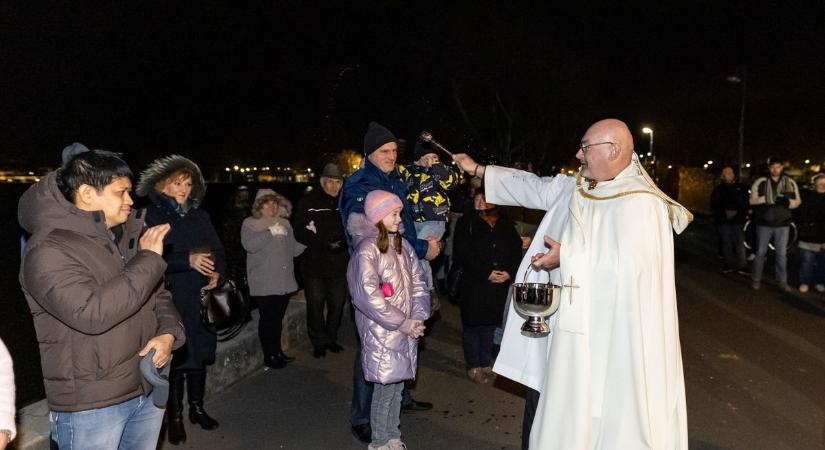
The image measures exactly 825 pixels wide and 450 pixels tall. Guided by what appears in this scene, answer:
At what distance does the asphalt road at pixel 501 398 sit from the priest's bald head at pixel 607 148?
2406 mm

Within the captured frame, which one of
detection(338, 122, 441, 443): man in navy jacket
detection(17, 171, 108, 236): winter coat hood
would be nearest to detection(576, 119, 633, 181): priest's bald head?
detection(338, 122, 441, 443): man in navy jacket

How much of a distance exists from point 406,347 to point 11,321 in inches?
257

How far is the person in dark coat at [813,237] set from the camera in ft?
31.0

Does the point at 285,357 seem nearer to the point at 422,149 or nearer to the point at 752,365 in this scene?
the point at 422,149

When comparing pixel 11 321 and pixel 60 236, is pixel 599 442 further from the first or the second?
pixel 11 321

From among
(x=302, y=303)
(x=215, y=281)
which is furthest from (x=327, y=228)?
(x=215, y=281)

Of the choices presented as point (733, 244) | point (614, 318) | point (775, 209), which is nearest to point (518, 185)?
Result: point (614, 318)

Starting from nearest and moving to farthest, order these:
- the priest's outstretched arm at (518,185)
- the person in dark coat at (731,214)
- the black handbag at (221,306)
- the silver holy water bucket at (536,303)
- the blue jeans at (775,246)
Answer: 1. the silver holy water bucket at (536,303)
2. the priest's outstretched arm at (518,185)
3. the black handbag at (221,306)
4. the blue jeans at (775,246)
5. the person in dark coat at (731,214)

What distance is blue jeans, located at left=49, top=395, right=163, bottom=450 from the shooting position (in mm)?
2629

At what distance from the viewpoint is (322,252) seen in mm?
6496

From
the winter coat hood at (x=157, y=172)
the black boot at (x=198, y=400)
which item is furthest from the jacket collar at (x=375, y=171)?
the black boot at (x=198, y=400)

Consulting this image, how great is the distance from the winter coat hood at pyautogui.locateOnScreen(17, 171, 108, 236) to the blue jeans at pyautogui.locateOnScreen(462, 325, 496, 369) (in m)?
3.97

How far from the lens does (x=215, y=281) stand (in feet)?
14.3

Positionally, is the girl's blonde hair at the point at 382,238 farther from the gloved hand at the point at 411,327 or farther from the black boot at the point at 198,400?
the black boot at the point at 198,400
